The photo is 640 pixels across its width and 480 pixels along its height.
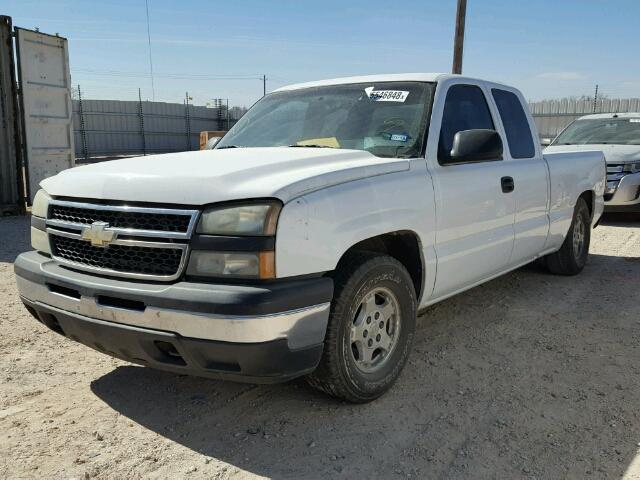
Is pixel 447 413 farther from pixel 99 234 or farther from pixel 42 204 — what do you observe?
pixel 42 204

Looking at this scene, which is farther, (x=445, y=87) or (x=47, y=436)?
(x=445, y=87)

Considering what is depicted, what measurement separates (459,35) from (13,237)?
38.7 feet

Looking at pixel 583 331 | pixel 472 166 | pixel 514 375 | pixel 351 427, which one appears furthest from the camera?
pixel 583 331

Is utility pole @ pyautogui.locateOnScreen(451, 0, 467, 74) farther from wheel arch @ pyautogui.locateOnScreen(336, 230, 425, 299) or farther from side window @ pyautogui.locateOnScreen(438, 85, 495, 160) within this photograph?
wheel arch @ pyautogui.locateOnScreen(336, 230, 425, 299)

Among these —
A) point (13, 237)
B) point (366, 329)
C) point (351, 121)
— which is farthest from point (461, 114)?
point (13, 237)

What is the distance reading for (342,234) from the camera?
9.45 feet

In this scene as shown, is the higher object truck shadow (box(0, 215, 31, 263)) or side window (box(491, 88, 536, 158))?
side window (box(491, 88, 536, 158))

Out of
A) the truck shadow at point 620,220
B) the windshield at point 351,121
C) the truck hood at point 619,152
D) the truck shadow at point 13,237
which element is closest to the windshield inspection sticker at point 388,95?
the windshield at point 351,121

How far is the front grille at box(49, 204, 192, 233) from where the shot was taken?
2695 millimetres

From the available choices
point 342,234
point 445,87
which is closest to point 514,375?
point 342,234

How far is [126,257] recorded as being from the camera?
2838 mm

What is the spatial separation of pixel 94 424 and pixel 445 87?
301cm

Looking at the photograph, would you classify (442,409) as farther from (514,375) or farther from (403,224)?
(403,224)

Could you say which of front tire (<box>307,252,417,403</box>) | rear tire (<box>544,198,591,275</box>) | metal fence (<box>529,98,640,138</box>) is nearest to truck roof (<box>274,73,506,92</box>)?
front tire (<box>307,252,417,403</box>)
